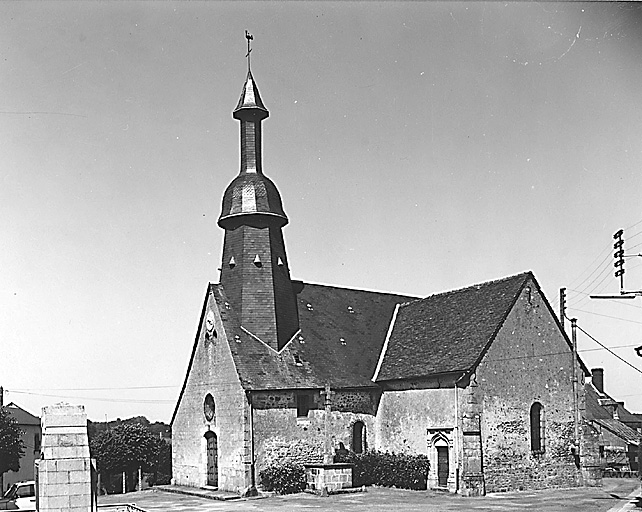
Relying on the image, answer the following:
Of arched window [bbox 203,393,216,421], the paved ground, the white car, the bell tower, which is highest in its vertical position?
the bell tower

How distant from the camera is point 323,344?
37.8 meters

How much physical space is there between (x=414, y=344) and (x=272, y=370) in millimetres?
6744

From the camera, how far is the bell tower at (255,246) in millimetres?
36312

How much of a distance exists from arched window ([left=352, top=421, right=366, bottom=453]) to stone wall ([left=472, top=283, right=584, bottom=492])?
19.2 feet

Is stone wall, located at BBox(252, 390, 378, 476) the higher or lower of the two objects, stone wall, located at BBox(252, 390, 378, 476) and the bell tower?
the lower

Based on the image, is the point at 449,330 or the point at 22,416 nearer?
the point at 449,330

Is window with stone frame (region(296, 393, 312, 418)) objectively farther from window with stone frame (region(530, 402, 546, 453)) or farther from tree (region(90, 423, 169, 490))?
tree (region(90, 423, 169, 490))

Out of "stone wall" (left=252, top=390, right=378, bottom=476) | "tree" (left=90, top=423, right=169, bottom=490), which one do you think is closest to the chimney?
"stone wall" (left=252, top=390, right=378, bottom=476)

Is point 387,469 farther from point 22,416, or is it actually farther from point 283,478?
point 22,416

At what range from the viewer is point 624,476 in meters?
45.6

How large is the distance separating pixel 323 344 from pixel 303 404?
11.9 ft

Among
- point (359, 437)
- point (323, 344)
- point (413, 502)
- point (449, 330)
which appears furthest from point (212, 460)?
point (449, 330)

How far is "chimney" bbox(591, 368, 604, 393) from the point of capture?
64.9 meters

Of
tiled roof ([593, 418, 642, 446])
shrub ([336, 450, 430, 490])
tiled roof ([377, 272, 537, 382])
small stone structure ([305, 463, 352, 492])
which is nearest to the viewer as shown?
small stone structure ([305, 463, 352, 492])
